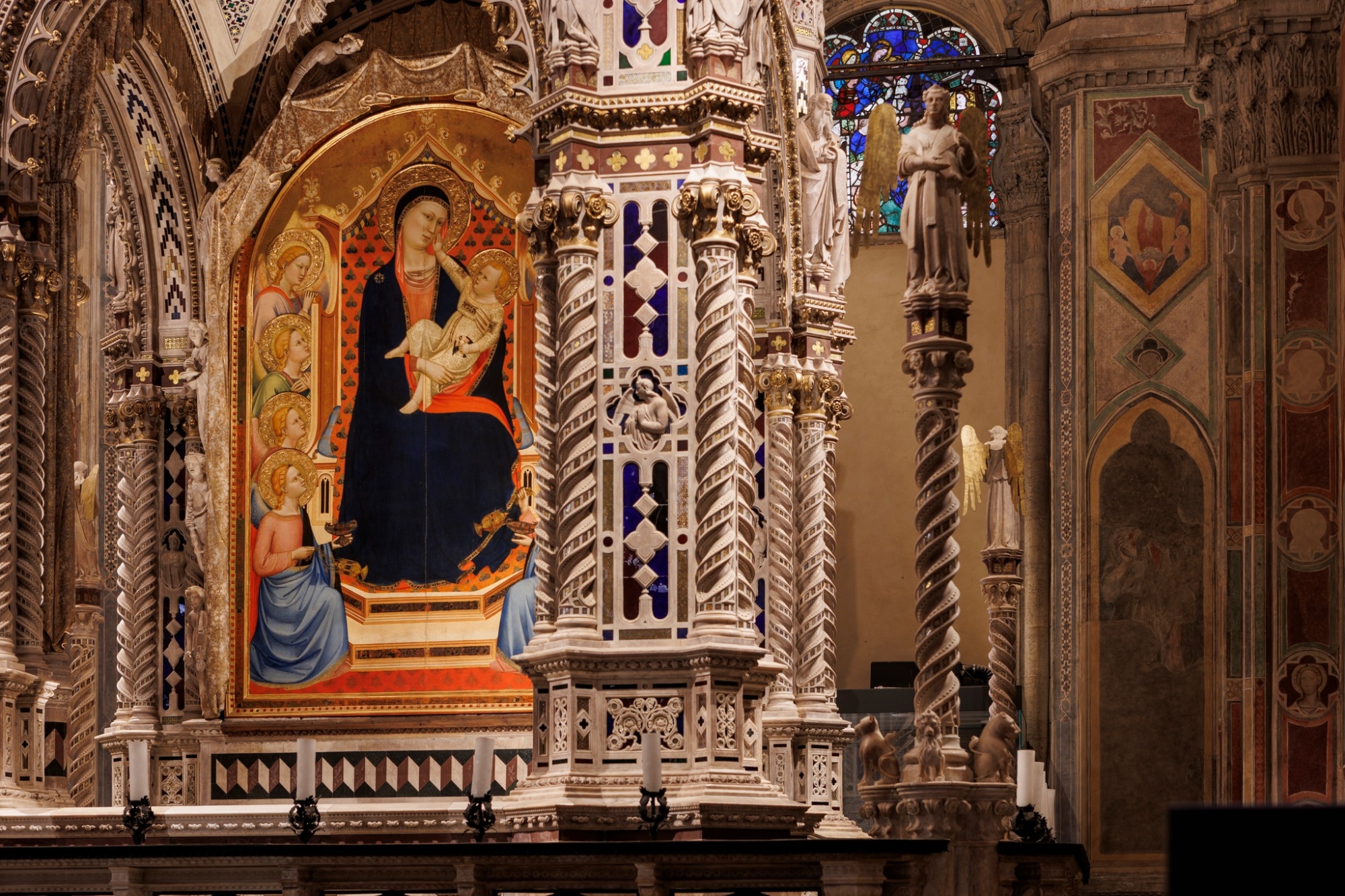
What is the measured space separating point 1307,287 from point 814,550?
14.8 ft

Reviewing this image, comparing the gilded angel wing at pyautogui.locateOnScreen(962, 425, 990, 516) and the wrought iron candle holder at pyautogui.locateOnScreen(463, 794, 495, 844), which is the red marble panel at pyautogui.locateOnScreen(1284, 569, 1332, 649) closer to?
the wrought iron candle holder at pyautogui.locateOnScreen(463, 794, 495, 844)

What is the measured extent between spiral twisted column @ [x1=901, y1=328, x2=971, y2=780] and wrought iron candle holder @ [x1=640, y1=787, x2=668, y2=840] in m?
2.96

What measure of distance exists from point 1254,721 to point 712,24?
8.48 metres

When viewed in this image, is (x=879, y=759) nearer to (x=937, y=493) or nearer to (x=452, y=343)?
(x=937, y=493)

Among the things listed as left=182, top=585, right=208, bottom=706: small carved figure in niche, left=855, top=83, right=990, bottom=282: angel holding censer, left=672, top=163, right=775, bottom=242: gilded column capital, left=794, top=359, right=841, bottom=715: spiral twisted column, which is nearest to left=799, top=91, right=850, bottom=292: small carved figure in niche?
left=794, top=359, right=841, bottom=715: spiral twisted column

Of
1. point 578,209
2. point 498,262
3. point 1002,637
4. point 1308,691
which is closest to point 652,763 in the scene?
point 578,209

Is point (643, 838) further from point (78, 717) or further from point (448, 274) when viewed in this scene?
point (78, 717)

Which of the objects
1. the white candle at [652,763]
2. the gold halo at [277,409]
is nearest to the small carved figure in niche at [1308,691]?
the gold halo at [277,409]

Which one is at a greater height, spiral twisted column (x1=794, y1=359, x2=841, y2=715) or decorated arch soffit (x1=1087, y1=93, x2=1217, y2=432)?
decorated arch soffit (x1=1087, y1=93, x2=1217, y2=432)

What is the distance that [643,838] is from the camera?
9.89 m

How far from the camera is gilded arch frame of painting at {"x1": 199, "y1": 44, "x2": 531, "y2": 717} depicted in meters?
16.3

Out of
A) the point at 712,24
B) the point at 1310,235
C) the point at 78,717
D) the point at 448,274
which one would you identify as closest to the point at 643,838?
the point at 712,24

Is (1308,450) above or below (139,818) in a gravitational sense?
above

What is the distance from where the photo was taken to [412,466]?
16047mm
